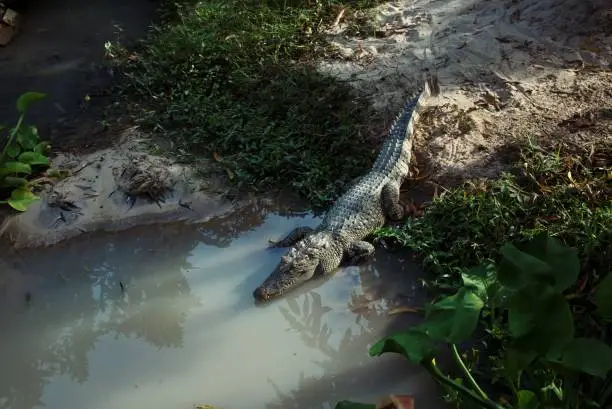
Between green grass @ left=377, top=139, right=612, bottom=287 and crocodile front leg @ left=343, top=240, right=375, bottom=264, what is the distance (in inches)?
6.3

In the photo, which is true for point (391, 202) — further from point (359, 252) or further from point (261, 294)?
point (261, 294)

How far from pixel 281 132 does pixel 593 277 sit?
2769 mm

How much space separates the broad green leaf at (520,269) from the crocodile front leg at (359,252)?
237cm

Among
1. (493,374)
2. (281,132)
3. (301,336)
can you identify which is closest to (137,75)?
(281,132)

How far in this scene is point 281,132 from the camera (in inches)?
211

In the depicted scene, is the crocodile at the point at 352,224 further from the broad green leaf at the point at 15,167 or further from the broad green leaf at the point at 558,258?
the broad green leaf at the point at 558,258

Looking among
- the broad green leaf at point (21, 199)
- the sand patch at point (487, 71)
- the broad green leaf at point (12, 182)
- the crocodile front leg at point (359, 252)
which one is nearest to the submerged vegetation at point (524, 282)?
Answer: the crocodile front leg at point (359, 252)

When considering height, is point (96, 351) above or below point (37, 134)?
below

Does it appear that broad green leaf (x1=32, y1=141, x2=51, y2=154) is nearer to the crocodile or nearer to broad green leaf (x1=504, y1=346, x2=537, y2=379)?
the crocodile

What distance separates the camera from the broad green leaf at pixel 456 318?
2.16 meters

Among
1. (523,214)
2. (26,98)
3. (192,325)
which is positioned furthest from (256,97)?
(523,214)

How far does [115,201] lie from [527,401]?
352 centimetres

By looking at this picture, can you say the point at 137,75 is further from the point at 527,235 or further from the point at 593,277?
the point at 593,277

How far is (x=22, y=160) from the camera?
500 centimetres
